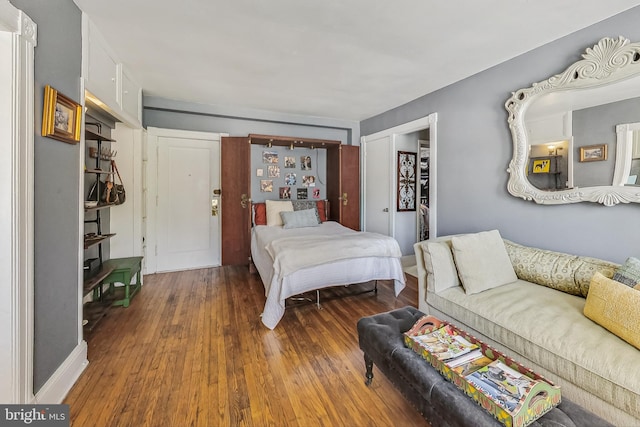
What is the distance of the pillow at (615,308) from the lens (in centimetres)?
131

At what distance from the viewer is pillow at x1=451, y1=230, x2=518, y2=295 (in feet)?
6.61

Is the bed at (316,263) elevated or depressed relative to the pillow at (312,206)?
depressed

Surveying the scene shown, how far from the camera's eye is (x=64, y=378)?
1.57 metres

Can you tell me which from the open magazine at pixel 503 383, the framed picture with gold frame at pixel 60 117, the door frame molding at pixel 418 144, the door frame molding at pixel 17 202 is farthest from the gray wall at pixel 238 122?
the open magazine at pixel 503 383

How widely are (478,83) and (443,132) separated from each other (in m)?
0.61

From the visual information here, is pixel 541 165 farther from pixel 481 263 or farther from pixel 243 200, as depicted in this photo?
pixel 243 200

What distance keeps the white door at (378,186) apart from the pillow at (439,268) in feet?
7.06

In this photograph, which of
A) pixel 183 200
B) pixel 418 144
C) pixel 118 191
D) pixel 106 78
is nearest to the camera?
pixel 106 78

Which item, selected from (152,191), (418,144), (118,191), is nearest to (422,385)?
(118,191)

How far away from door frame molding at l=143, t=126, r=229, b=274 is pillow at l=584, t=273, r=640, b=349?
457 cm

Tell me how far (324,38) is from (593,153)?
7.69 ft

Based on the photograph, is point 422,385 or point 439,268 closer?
point 422,385

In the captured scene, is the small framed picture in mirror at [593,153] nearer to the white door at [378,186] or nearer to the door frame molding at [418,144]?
the door frame molding at [418,144]

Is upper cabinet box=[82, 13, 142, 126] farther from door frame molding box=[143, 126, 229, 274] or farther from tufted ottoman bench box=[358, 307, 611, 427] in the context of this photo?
tufted ottoman bench box=[358, 307, 611, 427]
